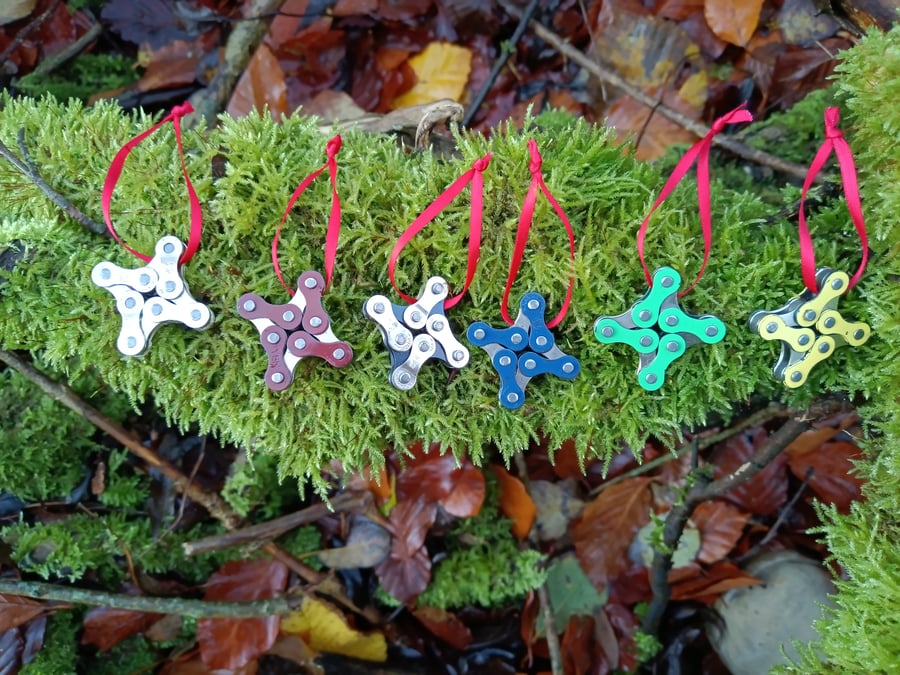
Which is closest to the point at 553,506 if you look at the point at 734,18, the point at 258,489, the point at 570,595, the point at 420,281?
the point at 570,595

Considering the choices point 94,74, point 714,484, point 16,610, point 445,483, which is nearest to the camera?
point 714,484

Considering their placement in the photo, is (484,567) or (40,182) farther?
(484,567)

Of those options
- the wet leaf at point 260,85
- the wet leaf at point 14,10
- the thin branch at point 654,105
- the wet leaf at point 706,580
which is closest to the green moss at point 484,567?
the wet leaf at point 706,580

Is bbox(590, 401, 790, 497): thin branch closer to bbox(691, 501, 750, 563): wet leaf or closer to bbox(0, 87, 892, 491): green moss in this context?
bbox(691, 501, 750, 563): wet leaf

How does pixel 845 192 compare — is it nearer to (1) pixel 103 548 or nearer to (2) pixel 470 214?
(2) pixel 470 214

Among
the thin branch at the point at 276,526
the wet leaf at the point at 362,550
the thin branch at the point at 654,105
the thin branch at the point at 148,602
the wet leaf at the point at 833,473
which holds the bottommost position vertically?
the thin branch at the point at 148,602

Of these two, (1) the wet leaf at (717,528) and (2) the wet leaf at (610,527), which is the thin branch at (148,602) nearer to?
(2) the wet leaf at (610,527)
